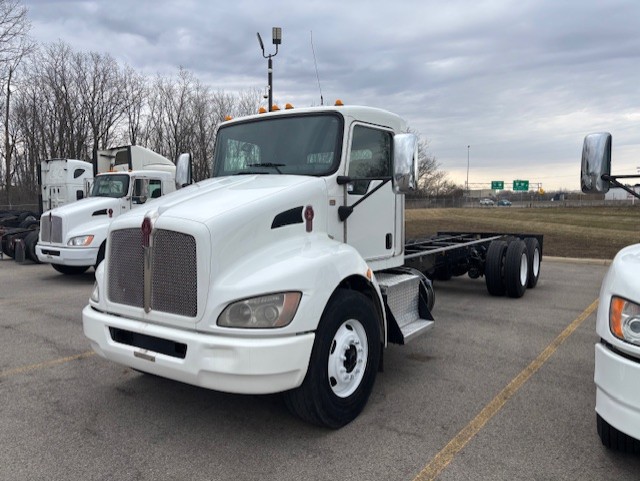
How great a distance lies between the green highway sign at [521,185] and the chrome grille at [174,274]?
314ft

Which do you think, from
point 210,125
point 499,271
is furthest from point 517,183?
point 499,271

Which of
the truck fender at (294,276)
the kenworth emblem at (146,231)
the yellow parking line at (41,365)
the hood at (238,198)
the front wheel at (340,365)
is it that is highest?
the hood at (238,198)

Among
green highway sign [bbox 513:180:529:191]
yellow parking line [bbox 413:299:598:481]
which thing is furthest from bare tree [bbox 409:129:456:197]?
yellow parking line [bbox 413:299:598:481]

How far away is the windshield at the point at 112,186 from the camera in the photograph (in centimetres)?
1166

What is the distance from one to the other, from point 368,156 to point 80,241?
8217mm

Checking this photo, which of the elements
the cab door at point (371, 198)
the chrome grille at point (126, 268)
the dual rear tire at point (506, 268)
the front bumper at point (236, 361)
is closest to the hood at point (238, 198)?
the chrome grille at point (126, 268)

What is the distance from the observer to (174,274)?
3342 mm

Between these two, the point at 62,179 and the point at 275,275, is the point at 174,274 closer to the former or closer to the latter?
the point at 275,275

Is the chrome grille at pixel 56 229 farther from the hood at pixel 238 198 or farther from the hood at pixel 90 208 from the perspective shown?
the hood at pixel 238 198

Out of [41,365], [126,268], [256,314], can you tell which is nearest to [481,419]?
[256,314]

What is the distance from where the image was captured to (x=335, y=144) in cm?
438

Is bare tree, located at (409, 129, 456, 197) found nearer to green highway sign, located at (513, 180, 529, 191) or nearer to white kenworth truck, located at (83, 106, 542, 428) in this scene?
green highway sign, located at (513, 180, 529, 191)

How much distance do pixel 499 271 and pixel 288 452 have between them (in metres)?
6.30

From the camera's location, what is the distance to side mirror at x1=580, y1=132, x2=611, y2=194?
3.28 m
